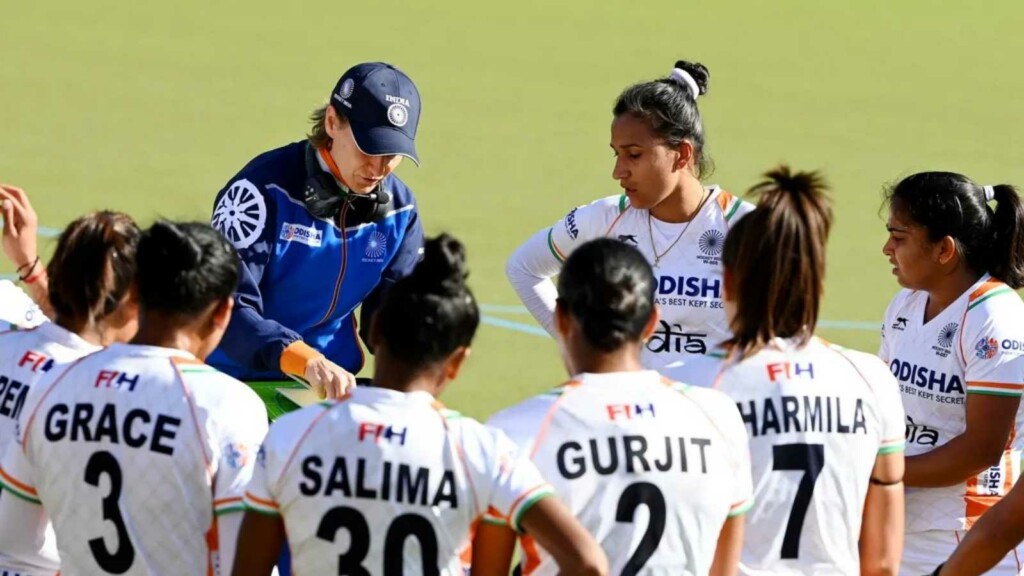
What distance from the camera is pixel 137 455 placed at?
391 centimetres

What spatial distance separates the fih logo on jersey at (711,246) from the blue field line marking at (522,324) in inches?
174

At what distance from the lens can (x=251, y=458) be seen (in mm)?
3967

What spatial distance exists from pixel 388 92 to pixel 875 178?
8486mm

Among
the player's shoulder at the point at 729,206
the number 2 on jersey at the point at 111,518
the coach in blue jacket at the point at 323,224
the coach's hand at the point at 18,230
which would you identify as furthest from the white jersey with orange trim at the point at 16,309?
the player's shoulder at the point at 729,206

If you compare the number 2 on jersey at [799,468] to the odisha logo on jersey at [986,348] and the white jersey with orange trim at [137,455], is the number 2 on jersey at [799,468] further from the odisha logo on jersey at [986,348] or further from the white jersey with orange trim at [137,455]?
the white jersey with orange trim at [137,455]

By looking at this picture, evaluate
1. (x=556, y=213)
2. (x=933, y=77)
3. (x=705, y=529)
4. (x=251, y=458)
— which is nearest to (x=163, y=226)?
(x=251, y=458)

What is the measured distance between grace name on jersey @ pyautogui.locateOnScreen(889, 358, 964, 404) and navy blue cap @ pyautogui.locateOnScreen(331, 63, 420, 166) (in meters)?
1.78

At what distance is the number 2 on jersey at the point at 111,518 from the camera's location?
392 cm

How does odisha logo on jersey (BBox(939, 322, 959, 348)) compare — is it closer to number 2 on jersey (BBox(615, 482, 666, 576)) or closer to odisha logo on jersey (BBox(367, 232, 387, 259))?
number 2 on jersey (BBox(615, 482, 666, 576))

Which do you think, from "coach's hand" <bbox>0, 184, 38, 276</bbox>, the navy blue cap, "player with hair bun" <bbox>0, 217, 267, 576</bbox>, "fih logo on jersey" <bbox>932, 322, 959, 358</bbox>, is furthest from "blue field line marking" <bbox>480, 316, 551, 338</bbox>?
"player with hair bun" <bbox>0, 217, 267, 576</bbox>

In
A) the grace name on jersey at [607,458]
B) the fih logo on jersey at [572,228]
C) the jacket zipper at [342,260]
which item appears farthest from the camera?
the fih logo on jersey at [572,228]

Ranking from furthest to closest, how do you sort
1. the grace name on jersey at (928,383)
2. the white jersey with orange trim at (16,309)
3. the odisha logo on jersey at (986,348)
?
1. the grace name on jersey at (928,383)
2. the odisha logo on jersey at (986,348)
3. the white jersey with orange trim at (16,309)

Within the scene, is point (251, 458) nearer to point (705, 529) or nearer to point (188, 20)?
point (705, 529)

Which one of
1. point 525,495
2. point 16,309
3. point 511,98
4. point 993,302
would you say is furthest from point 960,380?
point 511,98
